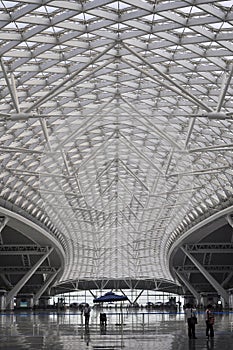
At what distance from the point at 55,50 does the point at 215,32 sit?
37.4 feet

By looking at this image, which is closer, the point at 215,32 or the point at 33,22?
the point at 33,22

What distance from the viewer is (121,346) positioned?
24.8 m

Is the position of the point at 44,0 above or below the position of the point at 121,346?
above

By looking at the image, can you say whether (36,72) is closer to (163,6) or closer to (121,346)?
(163,6)

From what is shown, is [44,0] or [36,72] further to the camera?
[36,72]

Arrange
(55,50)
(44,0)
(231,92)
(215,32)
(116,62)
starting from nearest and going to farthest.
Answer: (44,0)
(215,32)
(55,50)
(116,62)
(231,92)

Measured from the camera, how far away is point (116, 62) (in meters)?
→ 45.3

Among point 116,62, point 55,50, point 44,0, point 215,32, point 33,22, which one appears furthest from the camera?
point 116,62

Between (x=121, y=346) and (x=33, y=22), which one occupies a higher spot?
(x=33, y=22)

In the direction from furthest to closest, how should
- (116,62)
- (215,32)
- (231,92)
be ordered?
1. (231,92)
2. (116,62)
3. (215,32)

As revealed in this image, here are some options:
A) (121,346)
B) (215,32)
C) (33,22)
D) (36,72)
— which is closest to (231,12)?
(215,32)

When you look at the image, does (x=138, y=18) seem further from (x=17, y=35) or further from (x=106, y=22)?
(x=17, y=35)

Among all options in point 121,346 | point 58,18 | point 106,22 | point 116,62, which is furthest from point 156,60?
point 121,346

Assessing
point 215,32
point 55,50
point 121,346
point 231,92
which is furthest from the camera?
point 231,92
